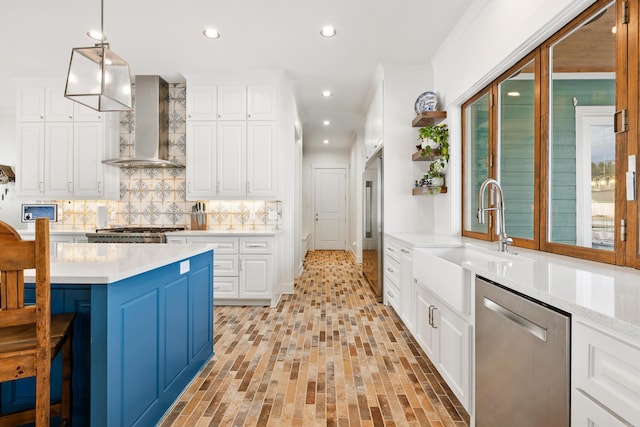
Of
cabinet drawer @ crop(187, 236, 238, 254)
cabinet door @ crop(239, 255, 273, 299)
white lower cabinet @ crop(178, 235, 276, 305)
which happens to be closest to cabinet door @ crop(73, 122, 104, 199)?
white lower cabinet @ crop(178, 235, 276, 305)

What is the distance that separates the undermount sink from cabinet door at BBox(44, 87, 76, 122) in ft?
15.4

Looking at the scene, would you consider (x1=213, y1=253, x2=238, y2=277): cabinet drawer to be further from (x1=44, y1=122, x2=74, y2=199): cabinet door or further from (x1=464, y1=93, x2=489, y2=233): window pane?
(x1=464, y1=93, x2=489, y2=233): window pane

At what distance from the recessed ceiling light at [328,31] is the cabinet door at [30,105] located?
3.80 metres

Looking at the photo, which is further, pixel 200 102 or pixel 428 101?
pixel 200 102

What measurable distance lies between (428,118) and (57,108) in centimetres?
466

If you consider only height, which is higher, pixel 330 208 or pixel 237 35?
pixel 237 35

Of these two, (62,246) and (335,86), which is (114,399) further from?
(335,86)

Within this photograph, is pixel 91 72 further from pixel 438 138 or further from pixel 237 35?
pixel 438 138

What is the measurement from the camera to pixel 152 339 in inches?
67.9

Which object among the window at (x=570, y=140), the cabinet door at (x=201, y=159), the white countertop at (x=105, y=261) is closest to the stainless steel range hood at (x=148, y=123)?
the cabinet door at (x=201, y=159)

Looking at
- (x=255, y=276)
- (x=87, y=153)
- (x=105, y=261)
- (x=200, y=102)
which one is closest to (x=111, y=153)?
(x=87, y=153)

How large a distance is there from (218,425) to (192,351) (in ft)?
1.95

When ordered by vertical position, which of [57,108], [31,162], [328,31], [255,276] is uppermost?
[328,31]

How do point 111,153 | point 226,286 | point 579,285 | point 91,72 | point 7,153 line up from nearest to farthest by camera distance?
point 579,285 → point 91,72 → point 226,286 → point 111,153 → point 7,153
